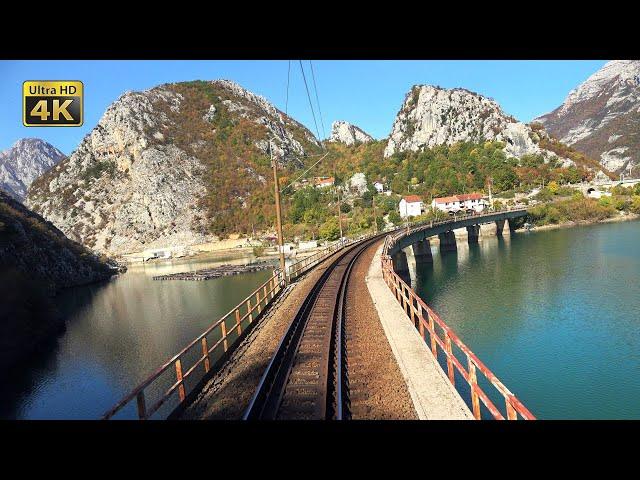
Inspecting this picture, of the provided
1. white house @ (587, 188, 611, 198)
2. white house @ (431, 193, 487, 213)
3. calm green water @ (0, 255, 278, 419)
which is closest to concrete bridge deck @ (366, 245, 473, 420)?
calm green water @ (0, 255, 278, 419)

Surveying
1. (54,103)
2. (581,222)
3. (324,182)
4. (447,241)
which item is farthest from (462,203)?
(54,103)

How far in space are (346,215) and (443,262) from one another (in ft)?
186

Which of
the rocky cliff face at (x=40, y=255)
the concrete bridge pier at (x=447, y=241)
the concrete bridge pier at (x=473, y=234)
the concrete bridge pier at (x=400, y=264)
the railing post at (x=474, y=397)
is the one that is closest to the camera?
the railing post at (x=474, y=397)

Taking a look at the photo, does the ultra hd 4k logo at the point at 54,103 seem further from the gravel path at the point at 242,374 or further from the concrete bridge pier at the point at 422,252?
the concrete bridge pier at the point at 422,252

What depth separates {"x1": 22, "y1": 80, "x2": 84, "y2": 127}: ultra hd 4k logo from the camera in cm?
472

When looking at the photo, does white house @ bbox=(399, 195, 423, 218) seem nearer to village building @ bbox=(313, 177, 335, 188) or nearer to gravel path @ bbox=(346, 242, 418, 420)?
village building @ bbox=(313, 177, 335, 188)

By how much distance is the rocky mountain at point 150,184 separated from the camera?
135 metres

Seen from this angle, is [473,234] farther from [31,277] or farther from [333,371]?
[333,371]

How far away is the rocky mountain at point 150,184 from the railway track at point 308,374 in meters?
116

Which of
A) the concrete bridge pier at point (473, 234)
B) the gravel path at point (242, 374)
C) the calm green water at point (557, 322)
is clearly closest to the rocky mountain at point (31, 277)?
the gravel path at point (242, 374)

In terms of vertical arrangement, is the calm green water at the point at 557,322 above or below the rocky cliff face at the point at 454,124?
below

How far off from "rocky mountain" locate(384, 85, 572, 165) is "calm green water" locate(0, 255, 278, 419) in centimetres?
10250
